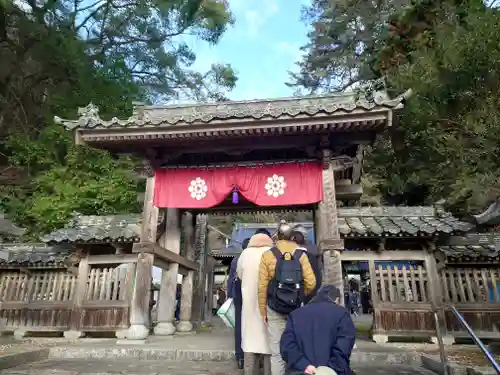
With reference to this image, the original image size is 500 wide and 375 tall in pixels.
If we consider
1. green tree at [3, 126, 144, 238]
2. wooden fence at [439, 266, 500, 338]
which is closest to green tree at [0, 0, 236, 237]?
green tree at [3, 126, 144, 238]

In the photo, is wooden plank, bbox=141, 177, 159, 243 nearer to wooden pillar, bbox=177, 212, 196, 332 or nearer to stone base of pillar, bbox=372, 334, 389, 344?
wooden pillar, bbox=177, 212, 196, 332

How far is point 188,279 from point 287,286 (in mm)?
8373

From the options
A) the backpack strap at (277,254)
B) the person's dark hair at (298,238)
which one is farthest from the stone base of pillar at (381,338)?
the backpack strap at (277,254)

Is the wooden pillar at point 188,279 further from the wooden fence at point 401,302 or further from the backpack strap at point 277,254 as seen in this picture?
the backpack strap at point 277,254

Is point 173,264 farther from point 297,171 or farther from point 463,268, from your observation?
point 463,268

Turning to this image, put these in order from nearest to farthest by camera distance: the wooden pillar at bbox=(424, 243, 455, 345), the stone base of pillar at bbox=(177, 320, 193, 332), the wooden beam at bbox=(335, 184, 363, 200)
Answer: the wooden pillar at bbox=(424, 243, 455, 345) < the wooden beam at bbox=(335, 184, 363, 200) < the stone base of pillar at bbox=(177, 320, 193, 332)

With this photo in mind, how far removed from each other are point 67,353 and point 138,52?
79.8 feet

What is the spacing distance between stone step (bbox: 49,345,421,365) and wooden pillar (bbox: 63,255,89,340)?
10.4ft

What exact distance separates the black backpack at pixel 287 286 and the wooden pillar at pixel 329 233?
3688mm

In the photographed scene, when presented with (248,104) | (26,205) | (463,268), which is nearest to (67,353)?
(248,104)

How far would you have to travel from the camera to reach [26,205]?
59.2 feet

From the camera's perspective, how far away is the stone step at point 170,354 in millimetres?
6829

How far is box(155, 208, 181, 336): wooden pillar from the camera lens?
1052cm

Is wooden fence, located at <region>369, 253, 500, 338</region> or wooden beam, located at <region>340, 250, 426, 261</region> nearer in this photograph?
wooden fence, located at <region>369, 253, 500, 338</region>
